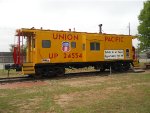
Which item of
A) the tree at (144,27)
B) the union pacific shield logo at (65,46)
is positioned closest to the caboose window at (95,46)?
the union pacific shield logo at (65,46)

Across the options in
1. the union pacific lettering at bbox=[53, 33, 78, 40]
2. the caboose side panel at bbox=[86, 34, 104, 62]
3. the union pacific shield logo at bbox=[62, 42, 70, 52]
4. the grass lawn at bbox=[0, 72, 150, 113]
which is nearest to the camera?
the grass lawn at bbox=[0, 72, 150, 113]

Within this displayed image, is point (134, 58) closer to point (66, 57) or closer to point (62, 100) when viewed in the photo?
point (66, 57)

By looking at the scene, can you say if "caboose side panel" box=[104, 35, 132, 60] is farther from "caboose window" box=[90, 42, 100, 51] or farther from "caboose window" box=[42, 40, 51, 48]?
"caboose window" box=[42, 40, 51, 48]

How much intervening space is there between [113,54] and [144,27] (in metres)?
9.17

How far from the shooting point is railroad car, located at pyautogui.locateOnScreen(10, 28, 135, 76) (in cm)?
2070

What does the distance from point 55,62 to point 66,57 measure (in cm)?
98

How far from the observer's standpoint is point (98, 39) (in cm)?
2378

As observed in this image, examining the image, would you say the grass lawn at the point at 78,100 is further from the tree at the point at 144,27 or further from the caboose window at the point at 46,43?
the tree at the point at 144,27

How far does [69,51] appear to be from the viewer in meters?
22.3

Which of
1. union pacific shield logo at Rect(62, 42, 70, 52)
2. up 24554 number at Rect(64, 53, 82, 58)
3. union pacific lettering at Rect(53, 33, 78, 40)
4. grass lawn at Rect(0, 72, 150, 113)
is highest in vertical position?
union pacific lettering at Rect(53, 33, 78, 40)

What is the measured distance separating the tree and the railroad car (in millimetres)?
7024

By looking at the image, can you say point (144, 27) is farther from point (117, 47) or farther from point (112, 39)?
point (112, 39)

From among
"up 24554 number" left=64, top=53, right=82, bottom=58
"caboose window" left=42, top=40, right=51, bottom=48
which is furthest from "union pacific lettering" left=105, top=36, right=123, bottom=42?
"caboose window" left=42, top=40, right=51, bottom=48

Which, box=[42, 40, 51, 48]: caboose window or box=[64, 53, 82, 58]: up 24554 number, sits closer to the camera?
box=[42, 40, 51, 48]: caboose window
